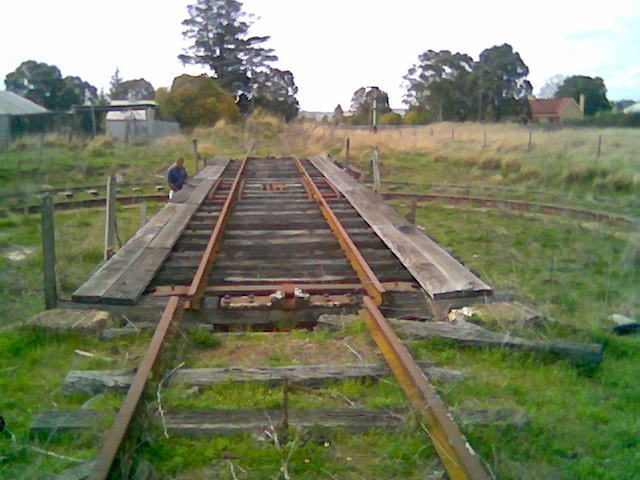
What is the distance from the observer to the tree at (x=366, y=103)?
72062mm

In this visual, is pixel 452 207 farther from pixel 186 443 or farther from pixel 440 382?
pixel 186 443

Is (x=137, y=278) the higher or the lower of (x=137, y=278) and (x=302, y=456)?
the higher

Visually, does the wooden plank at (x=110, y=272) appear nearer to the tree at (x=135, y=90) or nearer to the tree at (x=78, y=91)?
the tree at (x=78, y=91)

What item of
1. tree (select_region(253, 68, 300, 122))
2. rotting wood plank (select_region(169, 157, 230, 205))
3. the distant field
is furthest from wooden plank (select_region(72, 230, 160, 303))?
tree (select_region(253, 68, 300, 122))

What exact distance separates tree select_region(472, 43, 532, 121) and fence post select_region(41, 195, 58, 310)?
6444cm

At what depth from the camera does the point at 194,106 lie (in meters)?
49.5

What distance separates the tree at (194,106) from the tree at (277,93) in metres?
13.2

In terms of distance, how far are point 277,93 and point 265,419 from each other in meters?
65.3

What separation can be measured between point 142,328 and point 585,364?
10.2 ft

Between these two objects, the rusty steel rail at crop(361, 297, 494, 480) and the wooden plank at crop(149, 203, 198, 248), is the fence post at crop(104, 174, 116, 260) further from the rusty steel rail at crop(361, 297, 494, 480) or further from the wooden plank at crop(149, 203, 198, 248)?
the rusty steel rail at crop(361, 297, 494, 480)

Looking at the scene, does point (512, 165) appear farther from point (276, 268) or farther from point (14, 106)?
point (14, 106)

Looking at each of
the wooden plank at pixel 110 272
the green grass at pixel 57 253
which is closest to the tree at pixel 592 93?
the green grass at pixel 57 253

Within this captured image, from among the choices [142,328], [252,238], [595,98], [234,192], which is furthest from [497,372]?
[595,98]

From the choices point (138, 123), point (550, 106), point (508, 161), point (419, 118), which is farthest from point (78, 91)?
point (508, 161)
